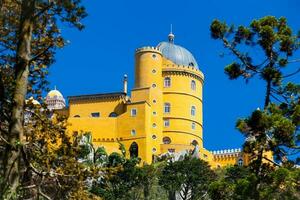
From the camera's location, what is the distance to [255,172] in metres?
17.2

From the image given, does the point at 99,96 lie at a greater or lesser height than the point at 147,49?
lesser

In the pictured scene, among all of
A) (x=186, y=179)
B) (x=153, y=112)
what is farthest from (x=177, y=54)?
(x=186, y=179)

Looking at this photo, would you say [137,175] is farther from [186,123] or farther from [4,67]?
[4,67]

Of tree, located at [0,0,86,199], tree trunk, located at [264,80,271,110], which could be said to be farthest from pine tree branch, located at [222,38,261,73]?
tree, located at [0,0,86,199]

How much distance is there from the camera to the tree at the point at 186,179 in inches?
1924

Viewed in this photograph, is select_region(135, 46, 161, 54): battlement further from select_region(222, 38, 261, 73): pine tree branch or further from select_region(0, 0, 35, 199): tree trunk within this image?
select_region(0, 0, 35, 199): tree trunk

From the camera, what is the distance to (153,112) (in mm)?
61188

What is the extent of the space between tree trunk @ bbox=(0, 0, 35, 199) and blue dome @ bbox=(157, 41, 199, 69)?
187 feet

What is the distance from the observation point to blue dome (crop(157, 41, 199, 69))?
221 feet

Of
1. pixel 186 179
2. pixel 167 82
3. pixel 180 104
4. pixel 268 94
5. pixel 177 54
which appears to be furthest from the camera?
pixel 177 54

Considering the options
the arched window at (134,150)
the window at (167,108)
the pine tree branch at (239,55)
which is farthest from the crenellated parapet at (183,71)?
the pine tree branch at (239,55)

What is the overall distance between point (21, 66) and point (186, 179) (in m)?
40.3

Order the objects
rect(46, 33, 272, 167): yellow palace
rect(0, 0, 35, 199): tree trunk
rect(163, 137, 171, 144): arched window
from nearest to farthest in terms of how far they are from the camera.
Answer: rect(0, 0, 35, 199): tree trunk → rect(46, 33, 272, 167): yellow palace → rect(163, 137, 171, 144): arched window

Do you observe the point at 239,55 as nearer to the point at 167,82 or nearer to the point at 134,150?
the point at 134,150
